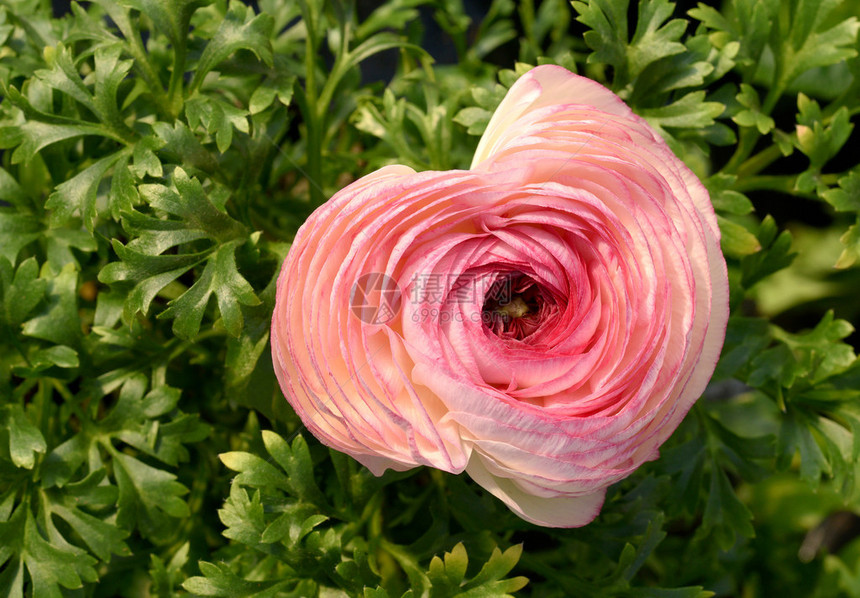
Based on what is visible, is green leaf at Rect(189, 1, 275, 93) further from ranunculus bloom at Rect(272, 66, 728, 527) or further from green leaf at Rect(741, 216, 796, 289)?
green leaf at Rect(741, 216, 796, 289)

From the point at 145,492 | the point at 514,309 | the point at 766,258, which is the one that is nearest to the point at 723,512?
the point at 766,258

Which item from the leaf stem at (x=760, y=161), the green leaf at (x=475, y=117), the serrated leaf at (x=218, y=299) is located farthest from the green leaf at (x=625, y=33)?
the serrated leaf at (x=218, y=299)

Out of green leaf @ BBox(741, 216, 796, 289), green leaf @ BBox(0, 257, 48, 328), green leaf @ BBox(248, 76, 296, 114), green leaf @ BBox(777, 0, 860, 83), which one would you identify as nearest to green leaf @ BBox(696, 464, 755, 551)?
green leaf @ BBox(741, 216, 796, 289)

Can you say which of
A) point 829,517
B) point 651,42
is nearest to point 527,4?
point 651,42

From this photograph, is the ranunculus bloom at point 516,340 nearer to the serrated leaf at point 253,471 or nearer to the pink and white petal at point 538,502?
the pink and white petal at point 538,502

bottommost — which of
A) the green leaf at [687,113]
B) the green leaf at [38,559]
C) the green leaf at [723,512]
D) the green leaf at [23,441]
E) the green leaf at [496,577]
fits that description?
the green leaf at [723,512]

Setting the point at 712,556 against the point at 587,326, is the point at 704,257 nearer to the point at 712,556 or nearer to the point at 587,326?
the point at 587,326
